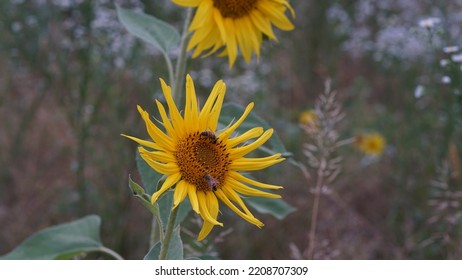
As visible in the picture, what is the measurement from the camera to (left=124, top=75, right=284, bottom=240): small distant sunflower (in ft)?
3.13

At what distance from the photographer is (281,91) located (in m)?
3.50

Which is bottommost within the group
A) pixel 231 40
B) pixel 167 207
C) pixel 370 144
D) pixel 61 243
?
pixel 370 144

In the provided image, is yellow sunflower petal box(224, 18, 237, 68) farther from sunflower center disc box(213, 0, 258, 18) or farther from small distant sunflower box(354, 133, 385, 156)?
small distant sunflower box(354, 133, 385, 156)

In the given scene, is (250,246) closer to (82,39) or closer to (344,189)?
(344,189)

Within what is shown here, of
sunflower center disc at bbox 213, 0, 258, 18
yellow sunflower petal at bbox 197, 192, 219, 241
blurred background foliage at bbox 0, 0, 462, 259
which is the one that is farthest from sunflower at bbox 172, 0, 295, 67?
blurred background foliage at bbox 0, 0, 462, 259

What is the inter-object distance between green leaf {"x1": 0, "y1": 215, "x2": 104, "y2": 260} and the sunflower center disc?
0.56m

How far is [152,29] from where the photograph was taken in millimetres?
1417

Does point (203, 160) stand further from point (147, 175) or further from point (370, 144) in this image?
point (370, 144)

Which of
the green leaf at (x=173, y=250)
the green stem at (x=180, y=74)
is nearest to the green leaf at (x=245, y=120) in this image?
the green stem at (x=180, y=74)

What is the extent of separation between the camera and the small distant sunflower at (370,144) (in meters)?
3.05

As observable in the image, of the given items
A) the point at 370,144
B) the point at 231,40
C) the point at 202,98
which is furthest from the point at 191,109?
the point at 370,144

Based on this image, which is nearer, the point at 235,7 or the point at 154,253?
the point at 154,253

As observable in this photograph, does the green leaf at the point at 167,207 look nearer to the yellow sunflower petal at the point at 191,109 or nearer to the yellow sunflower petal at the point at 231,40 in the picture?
the yellow sunflower petal at the point at 191,109

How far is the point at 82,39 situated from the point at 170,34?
1.15 meters
